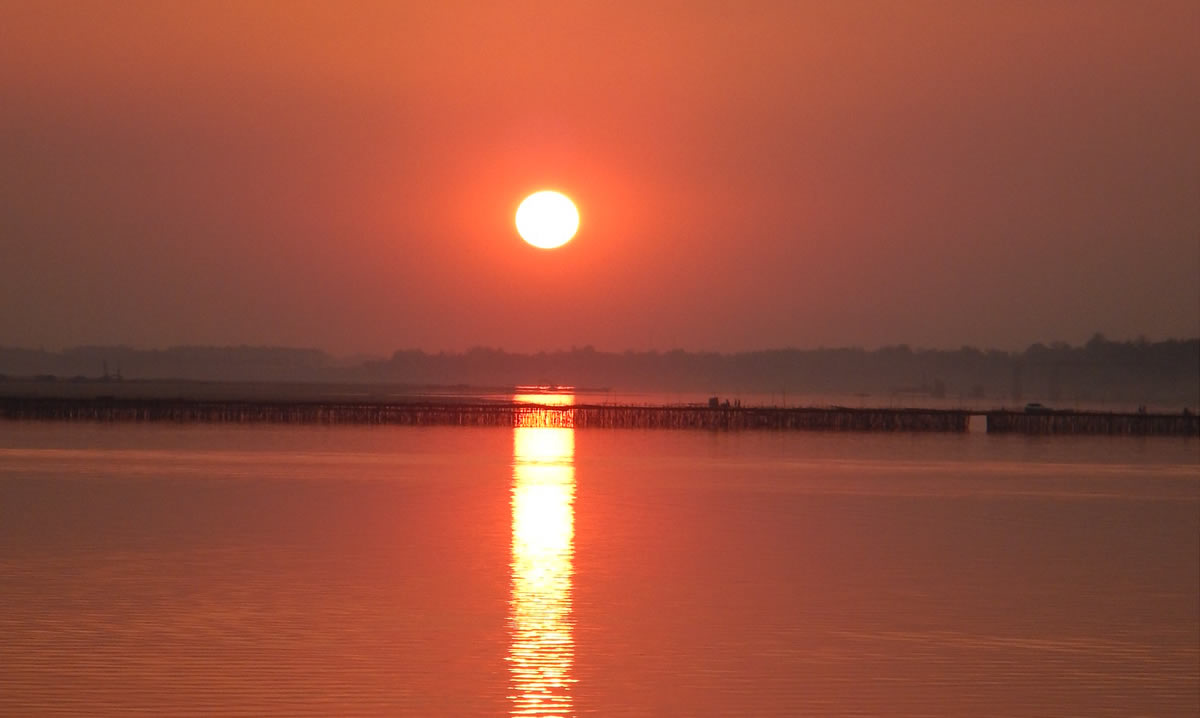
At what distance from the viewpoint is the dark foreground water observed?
13.0m

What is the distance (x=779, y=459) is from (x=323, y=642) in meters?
35.3

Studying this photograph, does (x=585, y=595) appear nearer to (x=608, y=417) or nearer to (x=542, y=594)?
(x=542, y=594)

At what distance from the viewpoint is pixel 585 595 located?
18.2 metres

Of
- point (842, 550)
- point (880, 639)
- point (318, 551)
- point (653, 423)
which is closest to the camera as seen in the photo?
point (880, 639)

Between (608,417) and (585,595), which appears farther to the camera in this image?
(608,417)

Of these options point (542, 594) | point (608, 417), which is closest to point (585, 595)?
point (542, 594)

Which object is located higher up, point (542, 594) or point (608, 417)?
point (608, 417)

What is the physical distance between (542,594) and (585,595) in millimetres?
562

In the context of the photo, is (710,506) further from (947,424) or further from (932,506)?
(947,424)

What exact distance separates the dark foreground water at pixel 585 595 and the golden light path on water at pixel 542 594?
60 mm

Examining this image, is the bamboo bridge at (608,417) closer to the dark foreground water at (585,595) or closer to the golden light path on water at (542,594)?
the dark foreground water at (585,595)

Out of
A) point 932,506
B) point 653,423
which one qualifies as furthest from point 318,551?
point 653,423

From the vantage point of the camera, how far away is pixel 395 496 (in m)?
31.8

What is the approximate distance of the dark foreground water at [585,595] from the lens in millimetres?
13000
